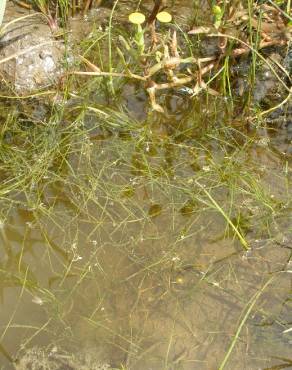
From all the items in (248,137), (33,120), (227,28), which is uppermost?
(227,28)

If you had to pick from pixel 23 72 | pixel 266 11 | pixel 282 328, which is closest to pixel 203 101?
pixel 266 11

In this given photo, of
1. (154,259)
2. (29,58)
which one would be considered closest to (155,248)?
(154,259)

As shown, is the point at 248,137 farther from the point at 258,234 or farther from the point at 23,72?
the point at 23,72

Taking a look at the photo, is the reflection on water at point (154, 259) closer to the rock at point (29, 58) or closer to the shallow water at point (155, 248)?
the shallow water at point (155, 248)

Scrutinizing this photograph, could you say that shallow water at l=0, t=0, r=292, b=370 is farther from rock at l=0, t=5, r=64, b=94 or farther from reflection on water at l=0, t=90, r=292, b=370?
rock at l=0, t=5, r=64, b=94

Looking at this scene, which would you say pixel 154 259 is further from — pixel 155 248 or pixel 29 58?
pixel 29 58

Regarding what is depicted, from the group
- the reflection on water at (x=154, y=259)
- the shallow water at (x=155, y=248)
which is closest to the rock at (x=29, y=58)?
the shallow water at (x=155, y=248)
